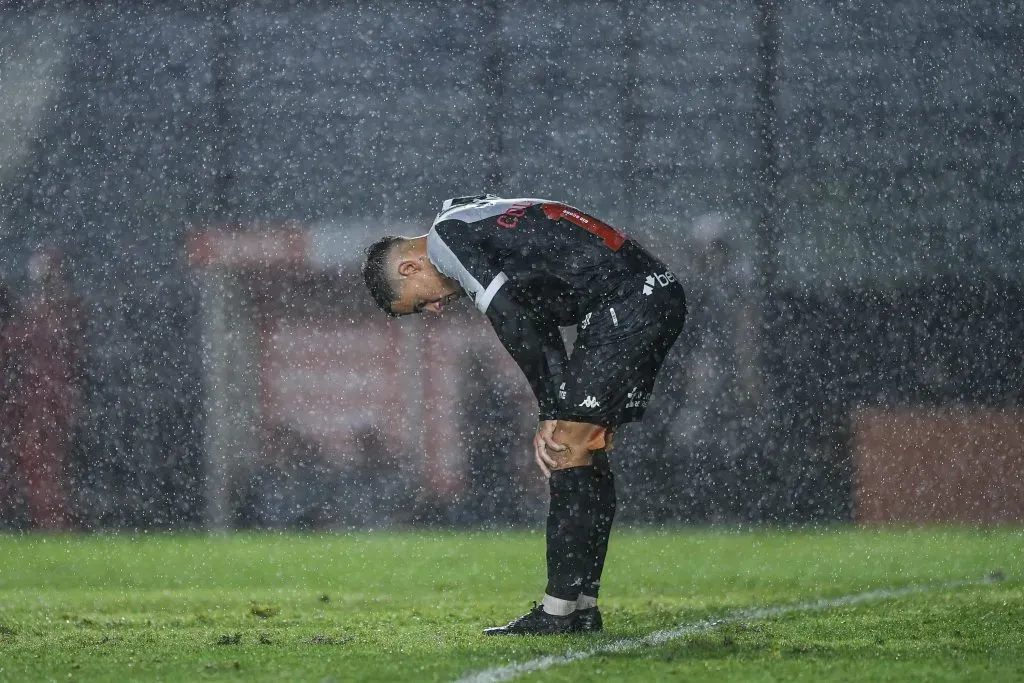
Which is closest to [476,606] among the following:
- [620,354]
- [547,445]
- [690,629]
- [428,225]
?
[690,629]

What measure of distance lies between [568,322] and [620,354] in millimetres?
174

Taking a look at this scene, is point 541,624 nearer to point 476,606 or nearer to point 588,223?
point 588,223

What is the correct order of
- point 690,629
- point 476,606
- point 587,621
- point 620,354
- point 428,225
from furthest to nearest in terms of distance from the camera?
point 428,225 → point 476,606 → point 690,629 → point 587,621 → point 620,354

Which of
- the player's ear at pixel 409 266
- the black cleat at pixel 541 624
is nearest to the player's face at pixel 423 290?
the player's ear at pixel 409 266

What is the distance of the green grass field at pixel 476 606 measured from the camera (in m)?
2.09

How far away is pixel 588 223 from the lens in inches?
95.1

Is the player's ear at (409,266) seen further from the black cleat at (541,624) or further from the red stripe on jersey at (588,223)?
the black cleat at (541,624)

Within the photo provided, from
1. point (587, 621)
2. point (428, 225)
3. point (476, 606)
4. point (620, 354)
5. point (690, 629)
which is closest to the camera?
point (620, 354)

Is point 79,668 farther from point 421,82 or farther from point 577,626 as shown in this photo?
point 421,82

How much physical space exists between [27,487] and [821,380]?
3052 millimetres

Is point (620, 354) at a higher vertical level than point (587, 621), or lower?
higher

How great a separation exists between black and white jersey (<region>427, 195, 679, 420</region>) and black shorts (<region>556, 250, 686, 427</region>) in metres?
→ 0.02

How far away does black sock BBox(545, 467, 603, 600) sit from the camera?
7.57 ft

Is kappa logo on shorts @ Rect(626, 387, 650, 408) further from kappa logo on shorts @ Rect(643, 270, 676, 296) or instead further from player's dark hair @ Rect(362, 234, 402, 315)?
player's dark hair @ Rect(362, 234, 402, 315)
